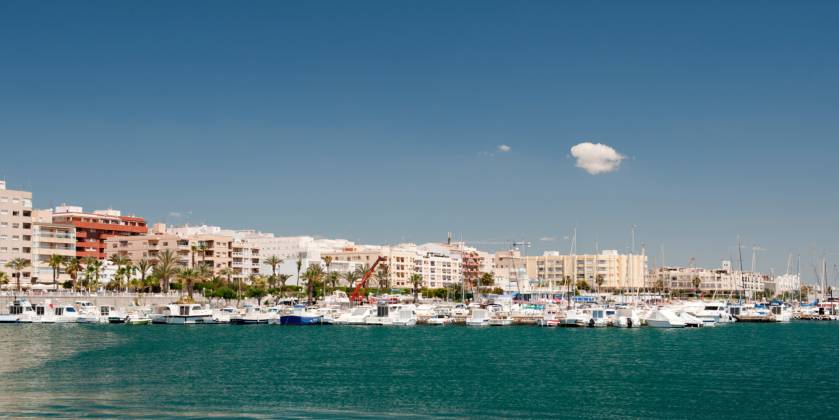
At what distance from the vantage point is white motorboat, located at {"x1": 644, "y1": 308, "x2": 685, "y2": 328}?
11581cm

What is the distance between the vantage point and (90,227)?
190 meters

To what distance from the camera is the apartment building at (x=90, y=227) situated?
187 metres

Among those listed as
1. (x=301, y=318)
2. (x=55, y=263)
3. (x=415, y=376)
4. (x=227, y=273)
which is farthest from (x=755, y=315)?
(x=55, y=263)

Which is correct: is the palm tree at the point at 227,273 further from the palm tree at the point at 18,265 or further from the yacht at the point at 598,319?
the yacht at the point at 598,319

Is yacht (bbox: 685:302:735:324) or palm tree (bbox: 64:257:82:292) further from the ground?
palm tree (bbox: 64:257:82:292)

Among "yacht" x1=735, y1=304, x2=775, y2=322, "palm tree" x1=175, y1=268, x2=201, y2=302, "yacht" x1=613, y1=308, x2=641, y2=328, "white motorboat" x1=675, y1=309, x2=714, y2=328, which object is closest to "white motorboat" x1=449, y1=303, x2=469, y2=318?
"yacht" x1=613, y1=308, x2=641, y2=328

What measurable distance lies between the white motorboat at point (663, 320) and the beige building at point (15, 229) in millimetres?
104900

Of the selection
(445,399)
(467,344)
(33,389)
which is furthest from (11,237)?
(445,399)

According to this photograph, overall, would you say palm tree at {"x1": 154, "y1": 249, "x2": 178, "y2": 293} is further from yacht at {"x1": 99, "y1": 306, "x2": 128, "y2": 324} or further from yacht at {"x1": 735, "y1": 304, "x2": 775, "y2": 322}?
yacht at {"x1": 735, "y1": 304, "x2": 775, "y2": 322}

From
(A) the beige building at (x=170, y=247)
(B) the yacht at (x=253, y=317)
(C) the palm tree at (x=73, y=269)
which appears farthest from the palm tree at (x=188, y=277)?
(A) the beige building at (x=170, y=247)

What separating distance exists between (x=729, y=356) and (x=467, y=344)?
24.5m

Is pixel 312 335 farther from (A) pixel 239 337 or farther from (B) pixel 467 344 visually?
(B) pixel 467 344

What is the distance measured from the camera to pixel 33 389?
47094 mm

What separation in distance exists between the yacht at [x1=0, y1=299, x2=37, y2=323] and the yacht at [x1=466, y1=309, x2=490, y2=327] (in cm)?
5944
